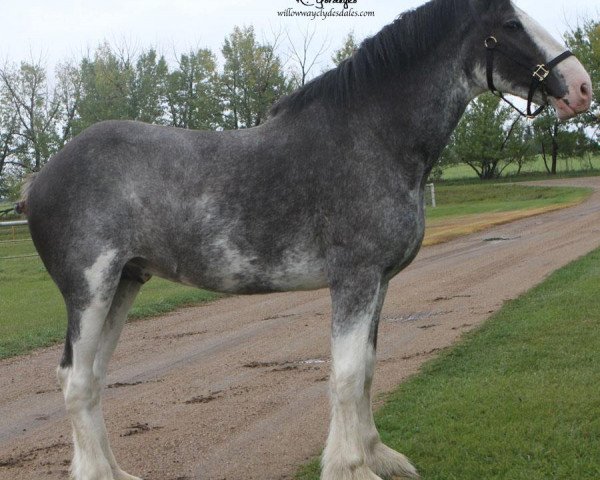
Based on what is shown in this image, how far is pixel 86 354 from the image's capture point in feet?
14.6

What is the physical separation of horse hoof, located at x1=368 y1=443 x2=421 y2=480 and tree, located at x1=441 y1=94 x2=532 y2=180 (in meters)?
52.4

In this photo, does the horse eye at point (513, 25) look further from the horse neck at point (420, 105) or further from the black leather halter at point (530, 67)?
the horse neck at point (420, 105)

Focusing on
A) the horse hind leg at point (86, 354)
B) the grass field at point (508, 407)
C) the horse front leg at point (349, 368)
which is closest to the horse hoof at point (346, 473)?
the horse front leg at point (349, 368)

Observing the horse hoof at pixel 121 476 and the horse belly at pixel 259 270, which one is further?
the horse hoof at pixel 121 476

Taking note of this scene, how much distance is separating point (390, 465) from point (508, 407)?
60.0 inches

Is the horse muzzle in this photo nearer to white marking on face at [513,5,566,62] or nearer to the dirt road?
white marking on face at [513,5,566,62]

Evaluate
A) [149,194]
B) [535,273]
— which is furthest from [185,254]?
[535,273]

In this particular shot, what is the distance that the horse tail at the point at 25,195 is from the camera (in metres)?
4.76

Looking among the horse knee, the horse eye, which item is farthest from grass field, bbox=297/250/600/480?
the horse eye

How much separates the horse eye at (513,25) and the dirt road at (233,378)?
10.1 ft

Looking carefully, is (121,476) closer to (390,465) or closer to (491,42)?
(390,465)

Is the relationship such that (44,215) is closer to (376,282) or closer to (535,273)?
(376,282)

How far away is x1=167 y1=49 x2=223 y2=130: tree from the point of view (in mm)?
45781

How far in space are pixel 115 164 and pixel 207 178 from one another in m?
0.55
